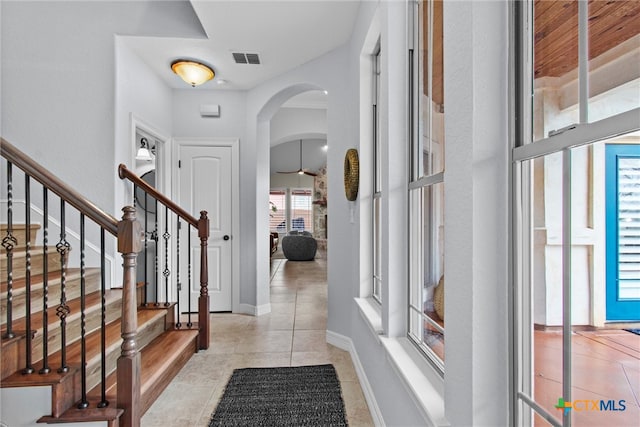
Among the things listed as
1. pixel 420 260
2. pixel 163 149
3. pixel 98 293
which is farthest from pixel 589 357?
pixel 163 149

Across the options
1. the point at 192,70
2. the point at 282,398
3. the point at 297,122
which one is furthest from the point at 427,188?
the point at 297,122

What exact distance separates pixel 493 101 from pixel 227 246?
3676mm

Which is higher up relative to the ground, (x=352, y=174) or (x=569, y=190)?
(x=352, y=174)

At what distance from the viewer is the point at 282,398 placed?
6.90 ft

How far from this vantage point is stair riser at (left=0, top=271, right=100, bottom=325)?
6.14ft

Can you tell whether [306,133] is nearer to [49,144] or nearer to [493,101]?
[49,144]

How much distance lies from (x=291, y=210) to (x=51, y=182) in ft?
31.3

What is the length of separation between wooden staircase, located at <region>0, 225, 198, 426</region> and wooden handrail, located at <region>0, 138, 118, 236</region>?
1.62 feet

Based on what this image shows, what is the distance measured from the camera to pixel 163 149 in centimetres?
388

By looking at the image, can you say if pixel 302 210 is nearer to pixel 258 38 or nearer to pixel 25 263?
pixel 258 38

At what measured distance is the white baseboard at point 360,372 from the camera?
1.80 m

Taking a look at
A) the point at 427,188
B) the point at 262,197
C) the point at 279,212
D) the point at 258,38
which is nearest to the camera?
the point at 427,188

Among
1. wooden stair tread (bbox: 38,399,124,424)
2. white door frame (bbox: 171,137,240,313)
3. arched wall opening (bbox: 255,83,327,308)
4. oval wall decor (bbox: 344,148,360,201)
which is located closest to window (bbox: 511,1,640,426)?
oval wall decor (bbox: 344,148,360,201)

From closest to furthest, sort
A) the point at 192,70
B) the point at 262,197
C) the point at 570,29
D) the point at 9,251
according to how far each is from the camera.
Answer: the point at 570,29
the point at 9,251
the point at 192,70
the point at 262,197
